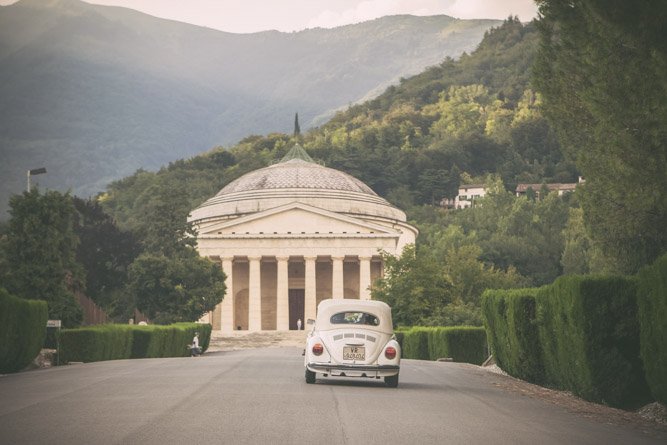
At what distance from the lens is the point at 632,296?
20484mm

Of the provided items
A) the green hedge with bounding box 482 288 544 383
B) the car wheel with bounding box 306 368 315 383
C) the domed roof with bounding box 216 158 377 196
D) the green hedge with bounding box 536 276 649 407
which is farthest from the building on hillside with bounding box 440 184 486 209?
the green hedge with bounding box 536 276 649 407

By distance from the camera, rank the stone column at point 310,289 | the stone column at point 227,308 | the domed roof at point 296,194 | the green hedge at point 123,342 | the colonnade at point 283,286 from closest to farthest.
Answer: the green hedge at point 123,342 < the stone column at point 310,289 < the stone column at point 227,308 < the colonnade at point 283,286 < the domed roof at point 296,194

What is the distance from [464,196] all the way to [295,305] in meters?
74.3

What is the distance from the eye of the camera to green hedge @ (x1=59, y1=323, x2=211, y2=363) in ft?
121

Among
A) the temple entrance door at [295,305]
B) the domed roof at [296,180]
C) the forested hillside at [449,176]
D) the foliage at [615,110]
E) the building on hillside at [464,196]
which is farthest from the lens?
the building on hillside at [464,196]

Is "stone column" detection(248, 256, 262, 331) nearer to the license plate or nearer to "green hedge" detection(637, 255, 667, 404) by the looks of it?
the license plate

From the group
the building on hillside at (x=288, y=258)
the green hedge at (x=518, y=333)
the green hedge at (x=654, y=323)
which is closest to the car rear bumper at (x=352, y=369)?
the green hedge at (x=518, y=333)

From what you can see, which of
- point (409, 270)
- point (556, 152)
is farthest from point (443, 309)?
point (556, 152)

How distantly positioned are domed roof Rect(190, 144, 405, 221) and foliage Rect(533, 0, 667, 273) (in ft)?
248

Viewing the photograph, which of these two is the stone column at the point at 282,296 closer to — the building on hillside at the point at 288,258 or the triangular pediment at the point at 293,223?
the building on hillside at the point at 288,258

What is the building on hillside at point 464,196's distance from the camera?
171 m

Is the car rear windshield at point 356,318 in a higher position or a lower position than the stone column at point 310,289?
lower

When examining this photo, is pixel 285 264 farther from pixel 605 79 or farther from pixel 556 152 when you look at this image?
pixel 556 152

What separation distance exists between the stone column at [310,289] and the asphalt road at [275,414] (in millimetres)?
69420
